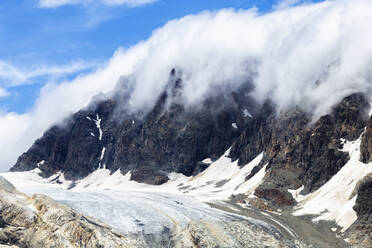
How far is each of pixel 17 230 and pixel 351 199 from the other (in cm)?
9714

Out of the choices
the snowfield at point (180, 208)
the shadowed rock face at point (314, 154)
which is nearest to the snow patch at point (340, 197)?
the snowfield at point (180, 208)

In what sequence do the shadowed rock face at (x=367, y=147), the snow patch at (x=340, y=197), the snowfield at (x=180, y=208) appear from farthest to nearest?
1. the shadowed rock face at (x=367, y=147)
2. the snow patch at (x=340, y=197)
3. the snowfield at (x=180, y=208)

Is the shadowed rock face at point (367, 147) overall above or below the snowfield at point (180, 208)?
above

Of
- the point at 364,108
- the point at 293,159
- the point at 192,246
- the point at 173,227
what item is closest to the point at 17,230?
the point at 192,246

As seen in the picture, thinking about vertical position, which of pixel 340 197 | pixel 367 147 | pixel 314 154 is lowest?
pixel 340 197

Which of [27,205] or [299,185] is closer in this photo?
[27,205]

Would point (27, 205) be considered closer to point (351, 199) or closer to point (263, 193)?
point (351, 199)

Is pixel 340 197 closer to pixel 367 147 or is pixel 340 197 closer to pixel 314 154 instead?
pixel 367 147

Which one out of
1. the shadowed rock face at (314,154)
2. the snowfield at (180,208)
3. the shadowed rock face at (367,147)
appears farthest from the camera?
the shadowed rock face at (314,154)

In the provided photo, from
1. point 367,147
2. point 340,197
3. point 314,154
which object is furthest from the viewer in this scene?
point 314,154

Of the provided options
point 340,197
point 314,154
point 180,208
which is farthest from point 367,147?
point 180,208

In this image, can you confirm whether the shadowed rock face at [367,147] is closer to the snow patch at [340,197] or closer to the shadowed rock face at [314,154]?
the snow patch at [340,197]

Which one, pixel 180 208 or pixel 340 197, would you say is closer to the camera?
pixel 180 208

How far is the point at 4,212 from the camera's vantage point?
54.2 metres
